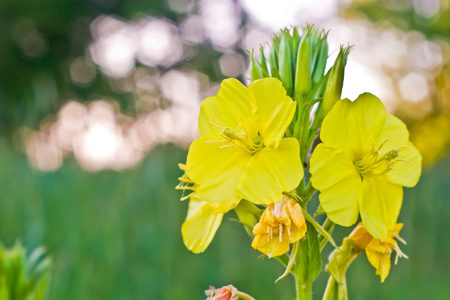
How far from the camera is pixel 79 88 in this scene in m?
11.7

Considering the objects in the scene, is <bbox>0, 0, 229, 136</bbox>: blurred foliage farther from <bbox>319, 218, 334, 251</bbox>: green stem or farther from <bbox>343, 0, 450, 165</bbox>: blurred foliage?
<bbox>319, 218, 334, 251</bbox>: green stem

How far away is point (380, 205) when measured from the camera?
0.76 meters

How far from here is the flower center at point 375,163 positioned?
0.78 metres

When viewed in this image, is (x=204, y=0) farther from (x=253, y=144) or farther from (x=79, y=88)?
(x=253, y=144)

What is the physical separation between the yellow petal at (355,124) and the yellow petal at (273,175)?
6 centimetres

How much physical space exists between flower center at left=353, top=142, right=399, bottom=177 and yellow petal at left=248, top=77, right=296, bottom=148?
14cm

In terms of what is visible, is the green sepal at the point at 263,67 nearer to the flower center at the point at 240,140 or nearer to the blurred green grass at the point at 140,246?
the flower center at the point at 240,140

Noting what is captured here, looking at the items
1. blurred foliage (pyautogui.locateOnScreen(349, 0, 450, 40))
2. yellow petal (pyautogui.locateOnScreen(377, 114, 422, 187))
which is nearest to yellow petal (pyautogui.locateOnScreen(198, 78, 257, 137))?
yellow petal (pyautogui.locateOnScreen(377, 114, 422, 187))

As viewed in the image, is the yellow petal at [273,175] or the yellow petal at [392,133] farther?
the yellow petal at [392,133]

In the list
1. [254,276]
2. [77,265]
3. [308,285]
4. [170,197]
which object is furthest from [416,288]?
[308,285]

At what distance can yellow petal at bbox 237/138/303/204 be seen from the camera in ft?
2.34

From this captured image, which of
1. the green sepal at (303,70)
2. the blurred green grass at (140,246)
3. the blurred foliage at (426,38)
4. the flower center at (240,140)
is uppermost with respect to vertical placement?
the blurred foliage at (426,38)

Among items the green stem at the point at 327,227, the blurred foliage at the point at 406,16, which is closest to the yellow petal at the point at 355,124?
the green stem at the point at 327,227

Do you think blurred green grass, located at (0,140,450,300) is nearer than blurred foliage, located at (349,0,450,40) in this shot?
Yes
